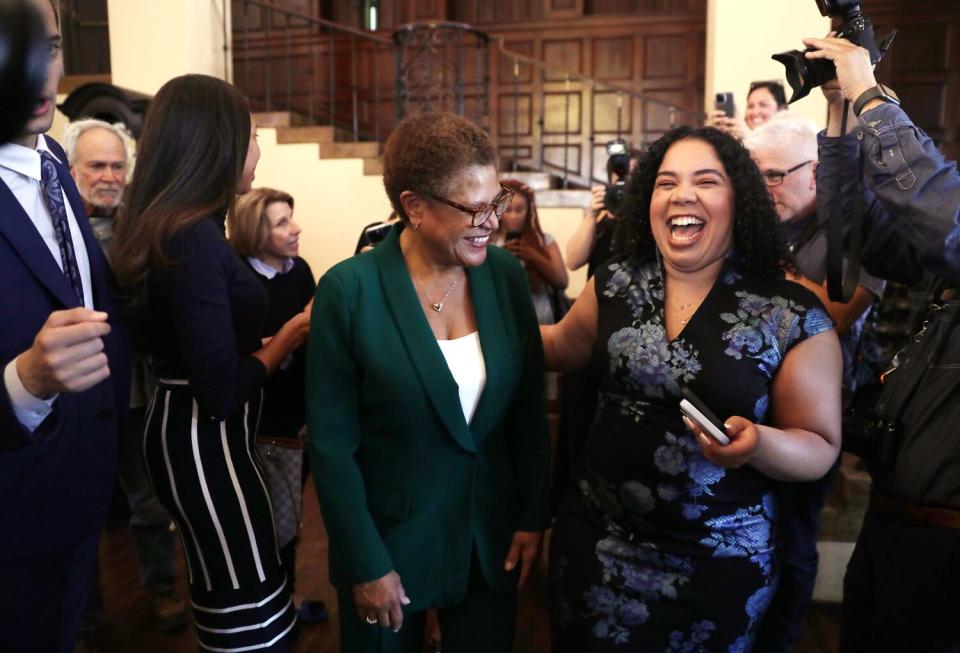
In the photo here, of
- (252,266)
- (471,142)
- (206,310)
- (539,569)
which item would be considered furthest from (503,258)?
(539,569)

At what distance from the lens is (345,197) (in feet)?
19.7

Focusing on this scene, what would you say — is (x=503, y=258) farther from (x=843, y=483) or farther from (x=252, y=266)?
(x=843, y=483)

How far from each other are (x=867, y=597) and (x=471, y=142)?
3.71ft

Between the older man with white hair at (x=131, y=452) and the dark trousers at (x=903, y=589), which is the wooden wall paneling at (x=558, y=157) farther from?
the dark trousers at (x=903, y=589)

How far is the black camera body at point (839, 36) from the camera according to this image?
1.39 meters

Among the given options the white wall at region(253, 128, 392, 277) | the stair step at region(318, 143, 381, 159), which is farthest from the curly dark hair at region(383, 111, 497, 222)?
the stair step at region(318, 143, 381, 159)

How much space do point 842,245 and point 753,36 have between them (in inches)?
176

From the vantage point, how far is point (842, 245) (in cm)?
150

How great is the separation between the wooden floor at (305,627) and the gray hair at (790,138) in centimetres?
158

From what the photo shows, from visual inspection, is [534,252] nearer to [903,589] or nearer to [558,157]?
[903,589]

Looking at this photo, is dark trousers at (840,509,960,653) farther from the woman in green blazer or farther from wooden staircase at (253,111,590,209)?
wooden staircase at (253,111,590,209)

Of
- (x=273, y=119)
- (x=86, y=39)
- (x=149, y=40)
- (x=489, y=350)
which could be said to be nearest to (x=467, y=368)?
(x=489, y=350)

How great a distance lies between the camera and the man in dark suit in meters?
1.07

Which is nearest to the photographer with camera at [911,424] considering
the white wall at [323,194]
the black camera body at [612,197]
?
the black camera body at [612,197]
